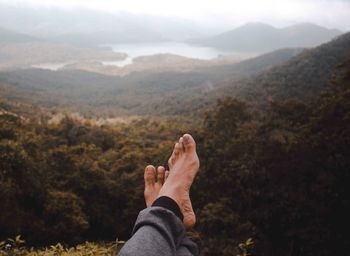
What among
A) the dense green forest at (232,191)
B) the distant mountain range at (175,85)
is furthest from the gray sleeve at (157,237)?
the distant mountain range at (175,85)

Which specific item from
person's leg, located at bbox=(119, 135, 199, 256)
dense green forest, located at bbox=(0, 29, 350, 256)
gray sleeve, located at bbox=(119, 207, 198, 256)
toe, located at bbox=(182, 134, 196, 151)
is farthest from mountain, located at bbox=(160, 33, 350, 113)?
gray sleeve, located at bbox=(119, 207, 198, 256)

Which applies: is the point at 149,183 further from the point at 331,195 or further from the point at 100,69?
the point at 100,69

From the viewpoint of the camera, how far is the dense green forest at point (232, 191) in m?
6.52

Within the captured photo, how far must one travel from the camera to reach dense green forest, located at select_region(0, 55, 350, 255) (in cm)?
652

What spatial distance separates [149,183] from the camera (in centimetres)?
251

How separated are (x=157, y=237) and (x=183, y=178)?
87cm

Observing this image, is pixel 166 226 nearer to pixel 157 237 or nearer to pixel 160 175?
pixel 157 237

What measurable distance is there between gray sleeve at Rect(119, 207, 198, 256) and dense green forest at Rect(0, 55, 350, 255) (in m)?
4.51

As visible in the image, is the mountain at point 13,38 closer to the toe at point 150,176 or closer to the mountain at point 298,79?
the mountain at point 298,79

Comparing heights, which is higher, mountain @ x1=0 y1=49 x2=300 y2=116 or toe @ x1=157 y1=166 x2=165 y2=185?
toe @ x1=157 y1=166 x2=165 y2=185

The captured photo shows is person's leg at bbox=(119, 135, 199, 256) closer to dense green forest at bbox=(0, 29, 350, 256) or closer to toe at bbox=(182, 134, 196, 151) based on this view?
toe at bbox=(182, 134, 196, 151)

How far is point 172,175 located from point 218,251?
Result: 4102mm

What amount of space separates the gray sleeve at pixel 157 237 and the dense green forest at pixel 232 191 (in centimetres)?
451

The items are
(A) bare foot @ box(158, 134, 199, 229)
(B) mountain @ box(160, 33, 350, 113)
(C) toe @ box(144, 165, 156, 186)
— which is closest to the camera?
(A) bare foot @ box(158, 134, 199, 229)
